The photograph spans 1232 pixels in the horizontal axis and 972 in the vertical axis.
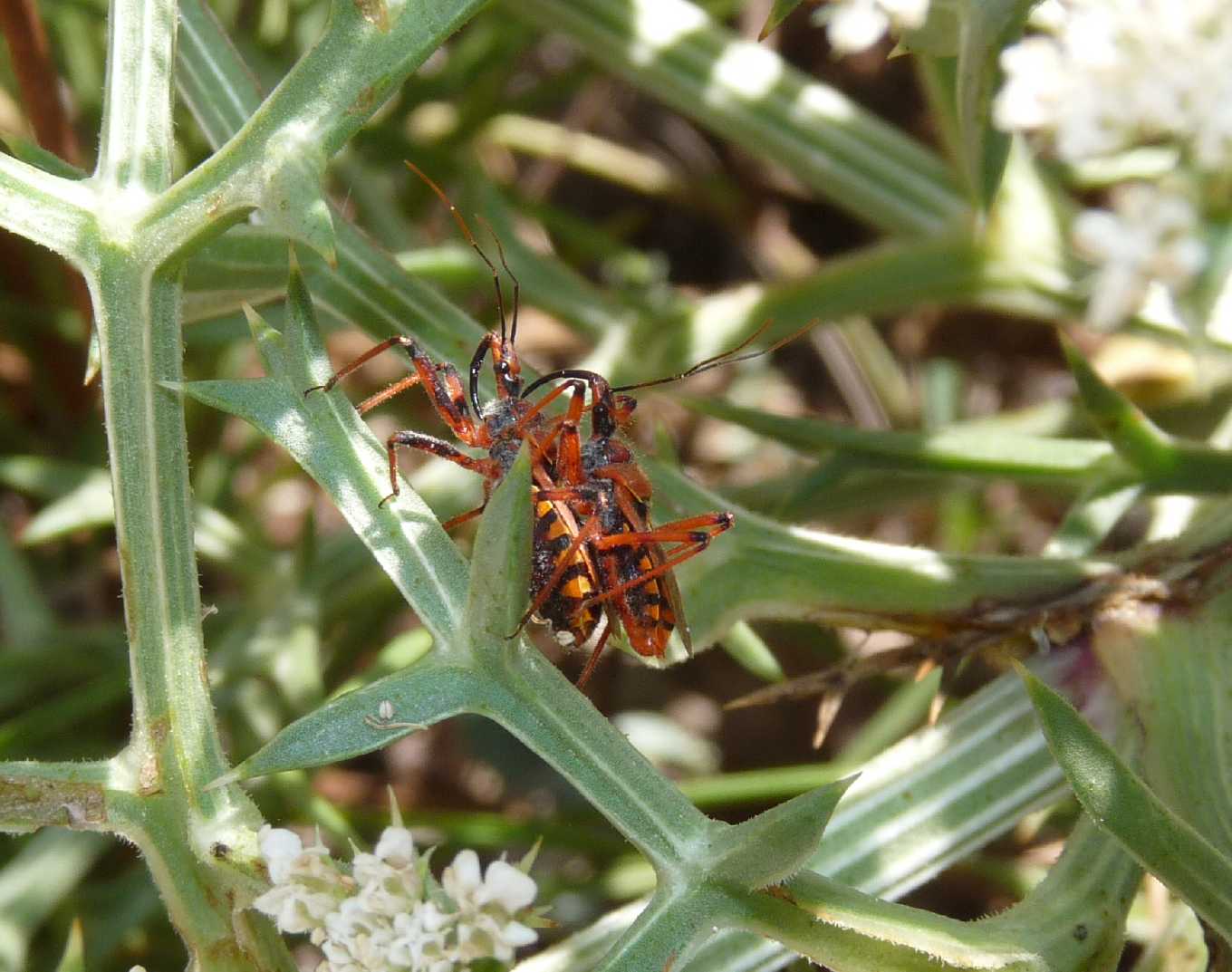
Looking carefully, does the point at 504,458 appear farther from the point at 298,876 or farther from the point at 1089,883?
the point at 1089,883

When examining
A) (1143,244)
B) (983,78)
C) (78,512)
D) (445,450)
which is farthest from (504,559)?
(78,512)

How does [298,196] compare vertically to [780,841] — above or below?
above

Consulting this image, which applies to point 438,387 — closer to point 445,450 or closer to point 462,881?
point 445,450

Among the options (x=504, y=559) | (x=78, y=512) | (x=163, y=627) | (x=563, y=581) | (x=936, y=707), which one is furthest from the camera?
(x=78, y=512)

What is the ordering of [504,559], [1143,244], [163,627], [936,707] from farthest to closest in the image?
1. [1143,244]
2. [936,707]
3. [163,627]
4. [504,559]

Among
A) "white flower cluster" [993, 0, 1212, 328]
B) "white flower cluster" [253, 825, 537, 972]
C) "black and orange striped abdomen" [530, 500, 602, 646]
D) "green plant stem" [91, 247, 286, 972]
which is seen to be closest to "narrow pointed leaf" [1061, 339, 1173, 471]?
"white flower cluster" [993, 0, 1212, 328]

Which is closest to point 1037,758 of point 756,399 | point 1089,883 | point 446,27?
point 1089,883
